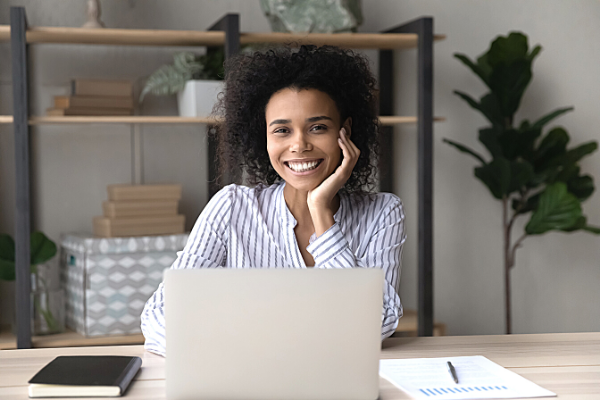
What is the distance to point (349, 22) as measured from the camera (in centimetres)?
276

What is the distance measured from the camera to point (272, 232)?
1785mm

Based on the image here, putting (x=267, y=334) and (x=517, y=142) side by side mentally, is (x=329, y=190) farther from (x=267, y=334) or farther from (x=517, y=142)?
(x=517, y=142)

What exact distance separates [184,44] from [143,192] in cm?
69

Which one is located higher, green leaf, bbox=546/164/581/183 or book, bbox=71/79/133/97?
book, bbox=71/79/133/97

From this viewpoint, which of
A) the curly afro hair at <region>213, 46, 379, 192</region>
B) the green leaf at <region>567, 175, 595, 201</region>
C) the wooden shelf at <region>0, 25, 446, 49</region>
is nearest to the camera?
the curly afro hair at <region>213, 46, 379, 192</region>

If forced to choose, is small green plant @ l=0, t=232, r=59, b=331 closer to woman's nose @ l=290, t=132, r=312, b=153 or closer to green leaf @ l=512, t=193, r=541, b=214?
woman's nose @ l=290, t=132, r=312, b=153

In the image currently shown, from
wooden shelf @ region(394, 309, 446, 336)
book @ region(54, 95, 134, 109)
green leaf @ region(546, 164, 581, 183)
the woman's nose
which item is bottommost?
wooden shelf @ region(394, 309, 446, 336)

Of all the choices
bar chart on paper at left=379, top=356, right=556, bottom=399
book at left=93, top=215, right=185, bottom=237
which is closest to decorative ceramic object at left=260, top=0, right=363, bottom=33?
book at left=93, top=215, right=185, bottom=237

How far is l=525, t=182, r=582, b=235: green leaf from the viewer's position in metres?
2.83

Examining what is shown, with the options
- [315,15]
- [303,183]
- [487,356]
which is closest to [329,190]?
[303,183]

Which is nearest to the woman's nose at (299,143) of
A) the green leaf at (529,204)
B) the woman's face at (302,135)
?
the woman's face at (302,135)

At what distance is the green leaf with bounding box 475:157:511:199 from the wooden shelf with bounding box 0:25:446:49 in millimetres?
643

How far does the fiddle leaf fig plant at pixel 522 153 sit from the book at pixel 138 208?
134 cm

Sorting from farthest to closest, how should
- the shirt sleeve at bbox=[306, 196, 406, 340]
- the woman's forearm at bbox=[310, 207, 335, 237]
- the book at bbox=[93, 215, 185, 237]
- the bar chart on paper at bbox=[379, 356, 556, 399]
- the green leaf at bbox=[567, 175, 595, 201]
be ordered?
the green leaf at bbox=[567, 175, 595, 201] → the book at bbox=[93, 215, 185, 237] → the woman's forearm at bbox=[310, 207, 335, 237] → the shirt sleeve at bbox=[306, 196, 406, 340] → the bar chart on paper at bbox=[379, 356, 556, 399]
